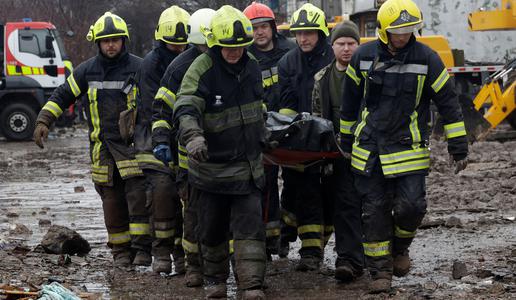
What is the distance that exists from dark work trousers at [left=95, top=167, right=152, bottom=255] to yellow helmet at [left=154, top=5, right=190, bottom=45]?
115 centimetres

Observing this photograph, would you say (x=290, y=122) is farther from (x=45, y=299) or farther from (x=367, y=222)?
(x=45, y=299)

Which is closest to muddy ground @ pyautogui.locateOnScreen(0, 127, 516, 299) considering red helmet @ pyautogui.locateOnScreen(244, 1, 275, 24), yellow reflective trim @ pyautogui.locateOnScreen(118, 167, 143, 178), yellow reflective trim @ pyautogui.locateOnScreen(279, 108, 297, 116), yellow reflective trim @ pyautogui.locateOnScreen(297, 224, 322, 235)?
yellow reflective trim @ pyautogui.locateOnScreen(297, 224, 322, 235)

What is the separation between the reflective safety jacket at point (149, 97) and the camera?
28.1 feet

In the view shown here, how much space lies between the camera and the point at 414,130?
7293mm

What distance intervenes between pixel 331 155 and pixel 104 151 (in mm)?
2036

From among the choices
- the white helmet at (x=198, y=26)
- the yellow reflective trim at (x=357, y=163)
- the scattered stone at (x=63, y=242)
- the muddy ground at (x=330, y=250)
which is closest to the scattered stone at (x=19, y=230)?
the muddy ground at (x=330, y=250)

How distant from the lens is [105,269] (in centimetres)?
875

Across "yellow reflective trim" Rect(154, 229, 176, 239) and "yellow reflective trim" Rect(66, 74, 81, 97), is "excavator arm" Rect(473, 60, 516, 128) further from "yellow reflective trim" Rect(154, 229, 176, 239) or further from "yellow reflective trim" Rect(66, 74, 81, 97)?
"yellow reflective trim" Rect(154, 229, 176, 239)

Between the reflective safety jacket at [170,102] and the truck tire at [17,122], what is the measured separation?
778 inches

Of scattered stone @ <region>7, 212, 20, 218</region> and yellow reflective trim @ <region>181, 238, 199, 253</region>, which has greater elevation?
yellow reflective trim @ <region>181, 238, 199, 253</region>

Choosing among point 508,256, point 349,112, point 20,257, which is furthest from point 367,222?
point 20,257

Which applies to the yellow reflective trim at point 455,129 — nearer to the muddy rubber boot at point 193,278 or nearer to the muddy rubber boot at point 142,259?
the muddy rubber boot at point 193,278

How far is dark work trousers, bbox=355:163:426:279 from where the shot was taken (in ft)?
23.9

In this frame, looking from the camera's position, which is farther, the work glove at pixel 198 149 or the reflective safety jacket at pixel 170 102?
the reflective safety jacket at pixel 170 102
